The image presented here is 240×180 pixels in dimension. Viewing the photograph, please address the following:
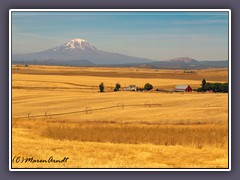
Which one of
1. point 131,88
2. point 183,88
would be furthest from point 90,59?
point 183,88

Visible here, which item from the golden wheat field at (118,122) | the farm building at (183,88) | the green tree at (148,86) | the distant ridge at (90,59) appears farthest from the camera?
the green tree at (148,86)

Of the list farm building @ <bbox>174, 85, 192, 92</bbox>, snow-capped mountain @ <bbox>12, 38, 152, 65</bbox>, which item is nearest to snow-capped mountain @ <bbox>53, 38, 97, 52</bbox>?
snow-capped mountain @ <bbox>12, 38, 152, 65</bbox>

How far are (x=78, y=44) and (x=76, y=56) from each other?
46 centimetres

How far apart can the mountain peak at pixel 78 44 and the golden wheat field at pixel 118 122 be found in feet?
2.12

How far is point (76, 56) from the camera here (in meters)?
9.68

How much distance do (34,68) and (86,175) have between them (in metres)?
2.57

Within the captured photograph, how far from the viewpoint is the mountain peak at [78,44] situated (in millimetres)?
9219

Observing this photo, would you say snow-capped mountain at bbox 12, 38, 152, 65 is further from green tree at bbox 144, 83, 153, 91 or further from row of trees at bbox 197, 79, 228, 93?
row of trees at bbox 197, 79, 228, 93

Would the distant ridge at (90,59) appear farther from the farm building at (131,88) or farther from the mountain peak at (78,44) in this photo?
the farm building at (131,88)

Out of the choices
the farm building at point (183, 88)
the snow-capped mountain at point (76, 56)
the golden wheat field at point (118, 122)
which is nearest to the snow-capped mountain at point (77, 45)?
the snow-capped mountain at point (76, 56)

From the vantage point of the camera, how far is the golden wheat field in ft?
30.1

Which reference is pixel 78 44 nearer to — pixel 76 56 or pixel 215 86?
pixel 76 56

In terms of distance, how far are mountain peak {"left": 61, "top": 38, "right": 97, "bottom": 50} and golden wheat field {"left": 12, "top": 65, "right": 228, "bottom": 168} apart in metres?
0.65
